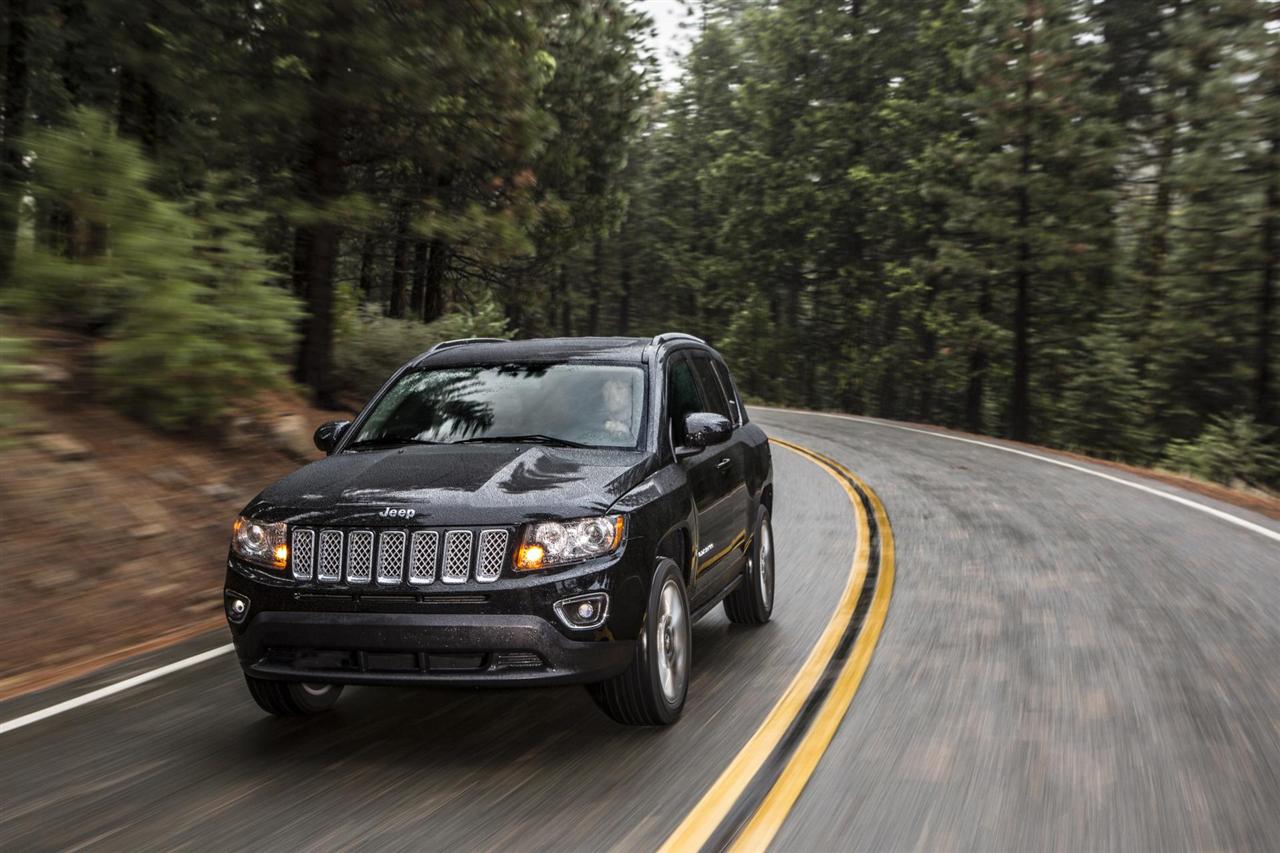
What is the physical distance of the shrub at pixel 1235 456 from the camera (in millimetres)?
24859

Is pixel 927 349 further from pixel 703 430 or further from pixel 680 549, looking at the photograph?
pixel 680 549

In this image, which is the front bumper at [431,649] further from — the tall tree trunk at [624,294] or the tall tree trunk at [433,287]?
the tall tree trunk at [624,294]

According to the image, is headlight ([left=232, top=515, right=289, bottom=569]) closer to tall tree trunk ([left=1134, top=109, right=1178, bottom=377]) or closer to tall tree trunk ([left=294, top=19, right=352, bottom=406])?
tall tree trunk ([left=294, top=19, right=352, bottom=406])

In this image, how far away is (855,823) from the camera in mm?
4348

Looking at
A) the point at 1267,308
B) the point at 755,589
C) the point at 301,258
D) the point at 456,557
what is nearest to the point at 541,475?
the point at 456,557

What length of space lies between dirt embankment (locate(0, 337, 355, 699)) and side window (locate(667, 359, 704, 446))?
12.4 feet

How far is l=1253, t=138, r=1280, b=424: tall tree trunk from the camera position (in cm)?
2634

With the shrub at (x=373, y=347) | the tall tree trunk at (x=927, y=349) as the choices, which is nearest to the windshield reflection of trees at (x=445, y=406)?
the shrub at (x=373, y=347)

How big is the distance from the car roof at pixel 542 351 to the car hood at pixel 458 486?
854 millimetres

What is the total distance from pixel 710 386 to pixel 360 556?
3.35 metres

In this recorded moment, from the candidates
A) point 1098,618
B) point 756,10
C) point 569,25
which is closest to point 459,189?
point 569,25

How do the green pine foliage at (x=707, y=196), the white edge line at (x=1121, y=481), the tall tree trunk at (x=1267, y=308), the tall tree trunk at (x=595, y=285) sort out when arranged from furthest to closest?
the tall tree trunk at (x=595, y=285), the tall tree trunk at (x=1267, y=308), the white edge line at (x=1121, y=481), the green pine foliage at (x=707, y=196)

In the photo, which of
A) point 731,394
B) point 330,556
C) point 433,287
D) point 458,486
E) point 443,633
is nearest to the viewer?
point 443,633

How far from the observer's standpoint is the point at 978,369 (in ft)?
114
